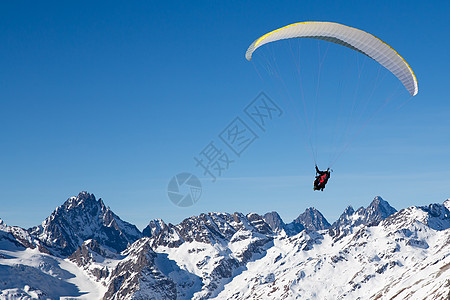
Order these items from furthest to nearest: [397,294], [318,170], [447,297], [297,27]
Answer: [397,294] < [447,297] < [318,170] < [297,27]

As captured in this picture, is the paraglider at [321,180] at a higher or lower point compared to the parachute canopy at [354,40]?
lower

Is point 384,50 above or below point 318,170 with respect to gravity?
above

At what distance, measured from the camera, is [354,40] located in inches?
1986

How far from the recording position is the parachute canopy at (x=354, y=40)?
4941 cm

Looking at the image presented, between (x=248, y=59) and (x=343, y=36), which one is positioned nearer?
(x=343, y=36)

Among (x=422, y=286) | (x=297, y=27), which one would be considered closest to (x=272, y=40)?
(x=297, y=27)

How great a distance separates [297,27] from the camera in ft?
161

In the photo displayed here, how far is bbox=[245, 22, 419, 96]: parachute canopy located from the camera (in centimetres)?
4941

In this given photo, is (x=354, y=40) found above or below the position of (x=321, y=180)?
above

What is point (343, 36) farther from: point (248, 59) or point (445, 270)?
point (445, 270)

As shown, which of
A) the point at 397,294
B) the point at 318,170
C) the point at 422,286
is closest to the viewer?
the point at 318,170

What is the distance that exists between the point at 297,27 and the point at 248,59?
306 inches

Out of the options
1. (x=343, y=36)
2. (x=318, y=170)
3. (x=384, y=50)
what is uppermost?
(x=343, y=36)

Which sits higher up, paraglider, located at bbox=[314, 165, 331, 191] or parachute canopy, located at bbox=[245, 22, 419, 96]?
parachute canopy, located at bbox=[245, 22, 419, 96]
